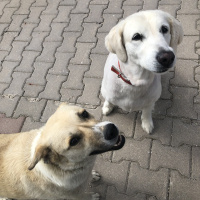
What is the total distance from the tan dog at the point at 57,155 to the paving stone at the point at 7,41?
2836 millimetres

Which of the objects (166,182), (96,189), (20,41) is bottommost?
(96,189)

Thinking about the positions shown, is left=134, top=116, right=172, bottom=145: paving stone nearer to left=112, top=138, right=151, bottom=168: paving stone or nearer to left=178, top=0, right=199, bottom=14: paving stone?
left=112, top=138, right=151, bottom=168: paving stone

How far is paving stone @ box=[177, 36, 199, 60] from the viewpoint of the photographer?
3936 millimetres

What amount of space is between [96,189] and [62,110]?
1.35m

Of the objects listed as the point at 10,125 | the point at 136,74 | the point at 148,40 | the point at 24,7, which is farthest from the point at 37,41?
the point at 148,40

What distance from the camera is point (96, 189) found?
3055 mm

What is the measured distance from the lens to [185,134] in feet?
10.7

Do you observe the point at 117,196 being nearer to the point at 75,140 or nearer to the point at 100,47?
the point at 75,140

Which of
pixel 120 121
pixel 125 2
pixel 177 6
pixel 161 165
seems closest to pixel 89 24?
pixel 125 2

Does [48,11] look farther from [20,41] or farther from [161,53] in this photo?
[161,53]

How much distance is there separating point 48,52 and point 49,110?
1395mm

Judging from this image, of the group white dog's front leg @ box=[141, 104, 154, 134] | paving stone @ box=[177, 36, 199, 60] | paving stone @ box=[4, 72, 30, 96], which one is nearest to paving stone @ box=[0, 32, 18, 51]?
paving stone @ box=[4, 72, 30, 96]

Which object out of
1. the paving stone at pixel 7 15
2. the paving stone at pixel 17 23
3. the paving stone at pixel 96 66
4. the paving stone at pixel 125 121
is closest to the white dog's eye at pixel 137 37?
the paving stone at pixel 125 121

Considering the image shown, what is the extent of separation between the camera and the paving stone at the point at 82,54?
168 inches
